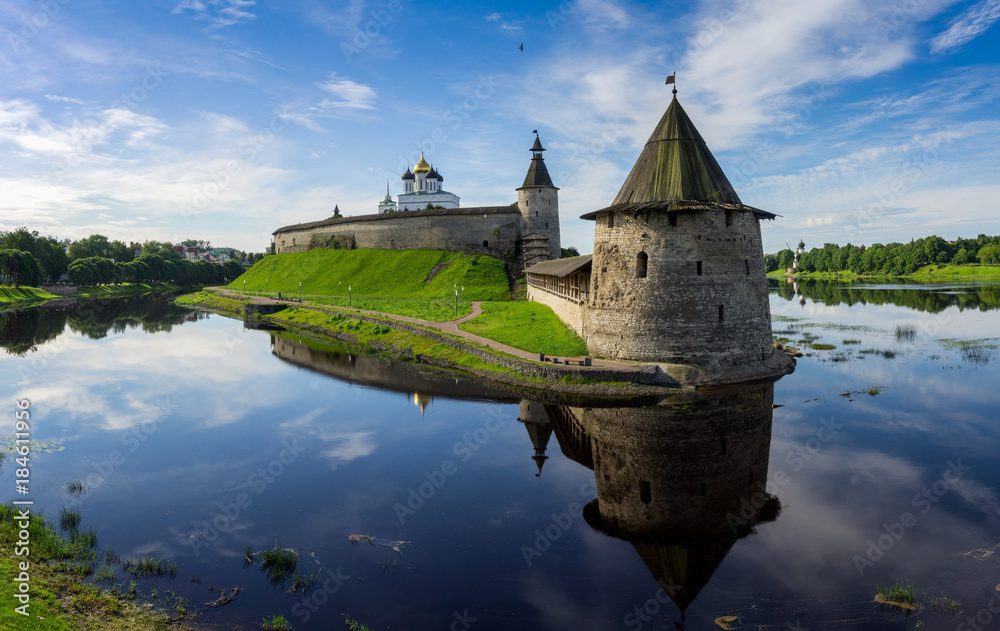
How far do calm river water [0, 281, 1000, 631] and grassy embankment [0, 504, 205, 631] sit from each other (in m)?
0.53

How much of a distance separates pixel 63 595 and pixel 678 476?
10.2 m

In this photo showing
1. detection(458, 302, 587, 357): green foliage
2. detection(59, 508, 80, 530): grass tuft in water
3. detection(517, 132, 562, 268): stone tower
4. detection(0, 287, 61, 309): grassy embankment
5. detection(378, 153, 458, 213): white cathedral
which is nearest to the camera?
detection(59, 508, 80, 530): grass tuft in water

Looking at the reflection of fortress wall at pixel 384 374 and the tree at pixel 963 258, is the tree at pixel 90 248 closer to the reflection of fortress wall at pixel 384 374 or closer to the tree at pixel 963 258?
the reflection of fortress wall at pixel 384 374

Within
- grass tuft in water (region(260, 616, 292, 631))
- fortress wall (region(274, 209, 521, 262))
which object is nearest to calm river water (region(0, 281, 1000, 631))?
grass tuft in water (region(260, 616, 292, 631))

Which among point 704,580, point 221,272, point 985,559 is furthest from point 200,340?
point 221,272

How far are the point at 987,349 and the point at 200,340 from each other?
132 feet

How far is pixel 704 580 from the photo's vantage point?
26.6 ft

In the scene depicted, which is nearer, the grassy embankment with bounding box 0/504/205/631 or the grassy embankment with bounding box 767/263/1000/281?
the grassy embankment with bounding box 0/504/205/631

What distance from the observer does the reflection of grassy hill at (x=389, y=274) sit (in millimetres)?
50031

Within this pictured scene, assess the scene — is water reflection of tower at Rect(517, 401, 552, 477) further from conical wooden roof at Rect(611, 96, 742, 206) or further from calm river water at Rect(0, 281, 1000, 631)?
conical wooden roof at Rect(611, 96, 742, 206)

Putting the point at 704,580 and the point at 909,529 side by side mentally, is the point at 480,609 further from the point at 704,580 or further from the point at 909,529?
the point at 909,529

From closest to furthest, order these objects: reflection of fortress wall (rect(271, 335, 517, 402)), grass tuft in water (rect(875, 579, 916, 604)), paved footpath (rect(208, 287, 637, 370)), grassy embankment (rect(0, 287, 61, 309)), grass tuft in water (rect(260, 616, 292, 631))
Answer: grass tuft in water (rect(260, 616, 292, 631)) < grass tuft in water (rect(875, 579, 916, 604)) < paved footpath (rect(208, 287, 637, 370)) < reflection of fortress wall (rect(271, 335, 517, 402)) < grassy embankment (rect(0, 287, 61, 309))

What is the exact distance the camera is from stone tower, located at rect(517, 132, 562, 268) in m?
52.2

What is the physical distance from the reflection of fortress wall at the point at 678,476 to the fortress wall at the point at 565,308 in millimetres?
7644
